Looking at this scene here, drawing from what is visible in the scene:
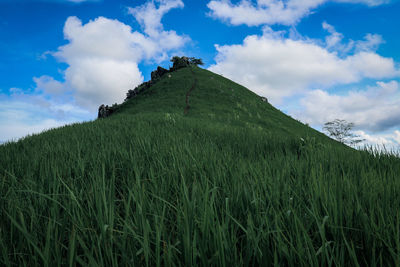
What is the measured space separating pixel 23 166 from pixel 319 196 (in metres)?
3.31

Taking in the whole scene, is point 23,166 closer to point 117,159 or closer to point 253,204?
point 117,159

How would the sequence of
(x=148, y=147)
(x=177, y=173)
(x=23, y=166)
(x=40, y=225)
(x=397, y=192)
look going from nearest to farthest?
(x=40, y=225) < (x=397, y=192) < (x=177, y=173) < (x=23, y=166) < (x=148, y=147)

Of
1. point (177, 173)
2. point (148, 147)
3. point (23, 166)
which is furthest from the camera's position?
point (148, 147)

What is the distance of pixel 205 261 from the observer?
37.0 inches

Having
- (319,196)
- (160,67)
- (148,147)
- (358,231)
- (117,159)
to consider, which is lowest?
(358,231)

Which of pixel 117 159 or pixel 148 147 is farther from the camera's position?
pixel 148 147

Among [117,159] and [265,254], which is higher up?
[117,159]

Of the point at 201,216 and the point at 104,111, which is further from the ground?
the point at 104,111

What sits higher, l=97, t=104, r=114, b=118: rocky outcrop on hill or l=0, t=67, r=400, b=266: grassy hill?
l=97, t=104, r=114, b=118: rocky outcrop on hill

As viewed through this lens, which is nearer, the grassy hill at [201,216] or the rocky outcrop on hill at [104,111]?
the grassy hill at [201,216]

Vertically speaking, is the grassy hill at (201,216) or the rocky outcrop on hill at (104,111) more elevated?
the rocky outcrop on hill at (104,111)

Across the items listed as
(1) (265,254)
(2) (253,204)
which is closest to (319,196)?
(2) (253,204)

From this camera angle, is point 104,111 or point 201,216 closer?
point 201,216

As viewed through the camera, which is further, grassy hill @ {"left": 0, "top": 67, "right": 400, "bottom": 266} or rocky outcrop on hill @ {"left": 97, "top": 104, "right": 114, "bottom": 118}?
rocky outcrop on hill @ {"left": 97, "top": 104, "right": 114, "bottom": 118}
